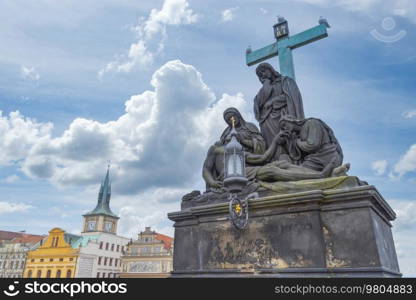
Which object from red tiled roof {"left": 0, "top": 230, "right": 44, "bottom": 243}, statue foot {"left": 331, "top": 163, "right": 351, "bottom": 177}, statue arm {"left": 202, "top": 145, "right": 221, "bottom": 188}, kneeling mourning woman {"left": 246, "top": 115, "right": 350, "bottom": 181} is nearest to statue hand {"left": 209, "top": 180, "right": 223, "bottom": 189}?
statue arm {"left": 202, "top": 145, "right": 221, "bottom": 188}

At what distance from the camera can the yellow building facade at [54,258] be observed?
46.8 meters

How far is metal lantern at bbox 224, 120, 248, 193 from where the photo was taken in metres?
4.07

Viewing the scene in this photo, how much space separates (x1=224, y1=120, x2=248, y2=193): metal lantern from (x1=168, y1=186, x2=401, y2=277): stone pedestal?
29.0 inches

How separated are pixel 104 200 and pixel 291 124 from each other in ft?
220

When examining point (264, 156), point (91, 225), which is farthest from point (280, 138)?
point (91, 225)

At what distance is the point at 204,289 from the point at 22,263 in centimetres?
5931

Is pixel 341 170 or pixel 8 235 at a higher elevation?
pixel 8 235

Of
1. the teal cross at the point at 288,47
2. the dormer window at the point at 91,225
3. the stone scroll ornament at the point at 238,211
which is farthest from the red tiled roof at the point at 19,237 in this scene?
the stone scroll ornament at the point at 238,211

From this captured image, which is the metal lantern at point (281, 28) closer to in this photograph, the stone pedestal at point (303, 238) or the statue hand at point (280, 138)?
the statue hand at point (280, 138)

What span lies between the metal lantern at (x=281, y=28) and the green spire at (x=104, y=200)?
6009cm

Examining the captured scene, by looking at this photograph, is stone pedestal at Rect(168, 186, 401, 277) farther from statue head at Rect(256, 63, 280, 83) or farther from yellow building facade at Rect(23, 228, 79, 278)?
yellow building facade at Rect(23, 228, 79, 278)

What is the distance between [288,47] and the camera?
28.5 ft

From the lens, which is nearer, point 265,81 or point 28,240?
point 265,81

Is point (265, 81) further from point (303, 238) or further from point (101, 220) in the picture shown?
point (101, 220)
